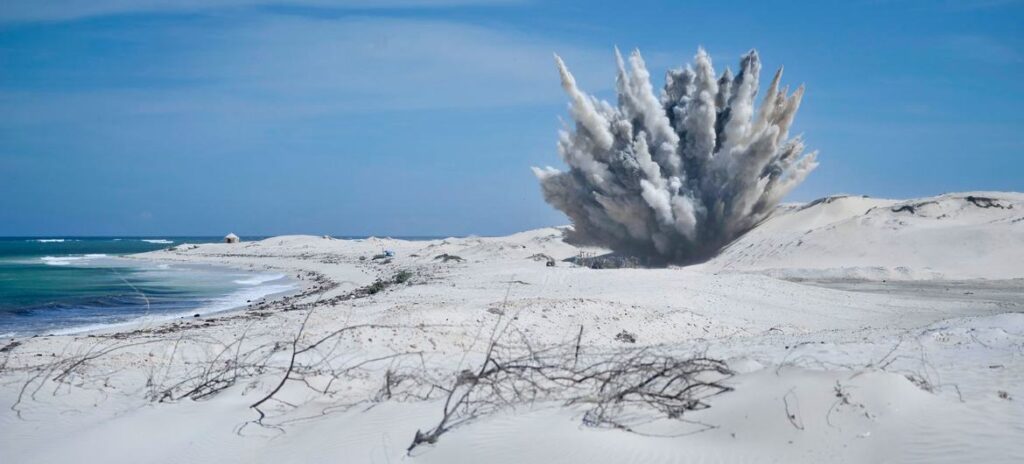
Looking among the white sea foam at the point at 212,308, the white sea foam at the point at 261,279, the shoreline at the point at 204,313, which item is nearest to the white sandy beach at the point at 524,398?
the shoreline at the point at 204,313

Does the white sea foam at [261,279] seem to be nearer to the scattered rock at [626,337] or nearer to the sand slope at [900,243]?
the sand slope at [900,243]

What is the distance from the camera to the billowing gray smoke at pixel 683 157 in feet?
65.4

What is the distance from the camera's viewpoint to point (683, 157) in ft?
68.6

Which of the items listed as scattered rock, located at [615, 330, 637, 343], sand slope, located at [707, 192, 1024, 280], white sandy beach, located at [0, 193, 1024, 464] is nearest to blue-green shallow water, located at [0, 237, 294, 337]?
white sandy beach, located at [0, 193, 1024, 464]

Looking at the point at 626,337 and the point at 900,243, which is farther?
the point at 900,243

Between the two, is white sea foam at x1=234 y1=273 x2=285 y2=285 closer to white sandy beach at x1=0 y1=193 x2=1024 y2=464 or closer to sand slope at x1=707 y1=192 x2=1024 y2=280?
white sandy beach at x1=0 y1=193 x2=1024 y2=464

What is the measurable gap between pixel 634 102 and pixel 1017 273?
9.86 metres

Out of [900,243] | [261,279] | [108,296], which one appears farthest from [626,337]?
[261,279]

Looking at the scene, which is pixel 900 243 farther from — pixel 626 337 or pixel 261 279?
pixel 261 279

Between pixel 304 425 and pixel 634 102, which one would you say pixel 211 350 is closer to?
pixel 304 425

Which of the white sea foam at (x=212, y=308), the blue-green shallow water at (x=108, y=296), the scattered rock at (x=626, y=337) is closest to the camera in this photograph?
the scattered rock at (x=626, y=337)

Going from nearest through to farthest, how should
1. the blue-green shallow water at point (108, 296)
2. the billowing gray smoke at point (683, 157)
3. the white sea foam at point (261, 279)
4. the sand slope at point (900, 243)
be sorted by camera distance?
1. the blue-green shallow water at point (108, 296)
2. the sand slope at point (900, 243)
3. the billowing gray smoke at point (683, 157)
4. the white sea foam at point (261, 279)

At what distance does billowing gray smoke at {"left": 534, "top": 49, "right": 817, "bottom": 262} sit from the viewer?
19938 millimetres

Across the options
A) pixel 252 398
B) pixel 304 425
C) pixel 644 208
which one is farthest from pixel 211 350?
pixel 644 208
